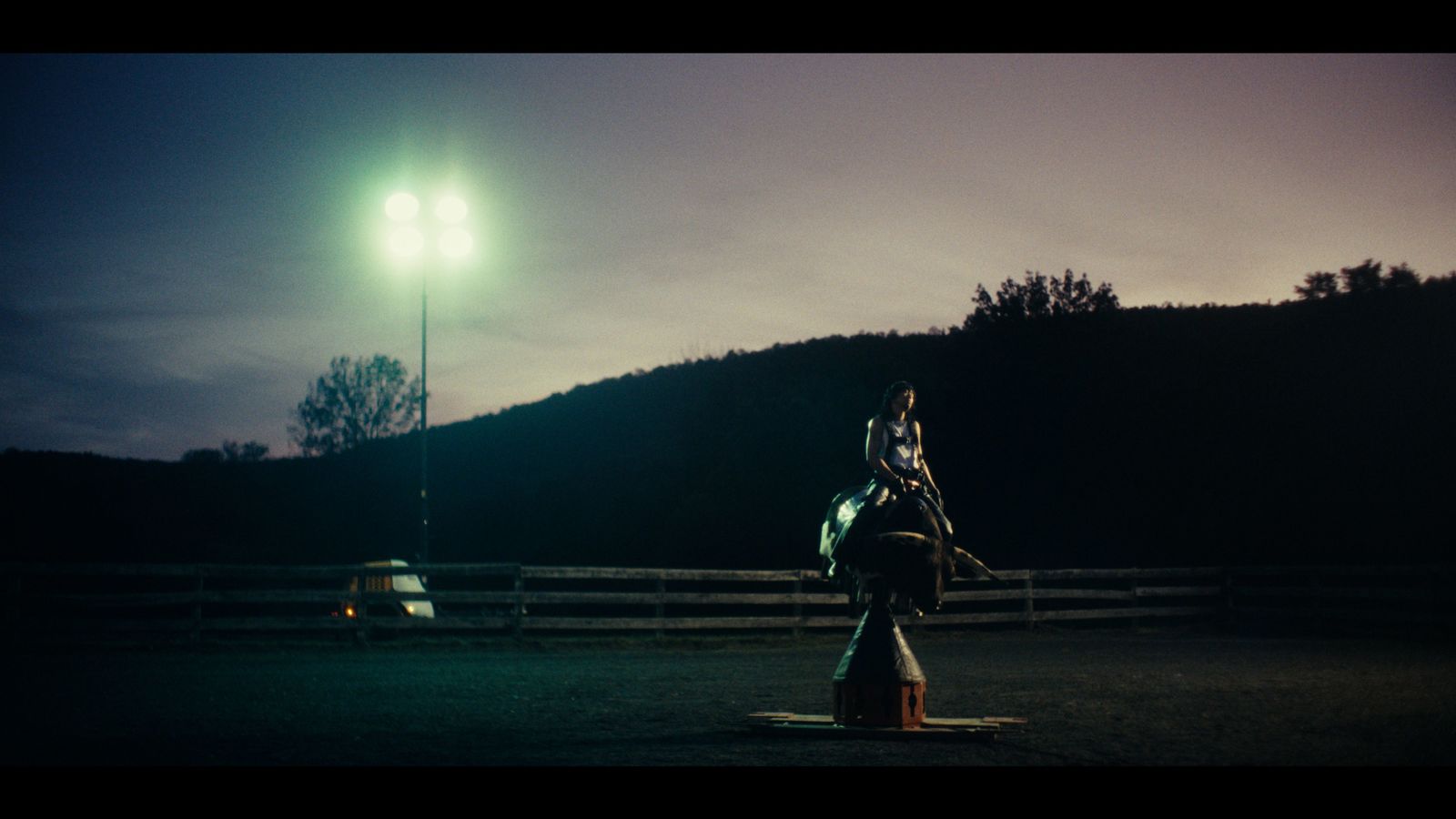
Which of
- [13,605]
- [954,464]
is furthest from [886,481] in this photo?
[954,464]

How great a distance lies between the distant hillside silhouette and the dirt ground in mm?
15025

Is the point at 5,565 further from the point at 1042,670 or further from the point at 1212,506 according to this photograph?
the point at 1212,506

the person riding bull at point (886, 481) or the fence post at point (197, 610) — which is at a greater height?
the person riding bull at point (886, 481)

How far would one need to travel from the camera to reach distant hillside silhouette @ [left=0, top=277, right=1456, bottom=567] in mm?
30391

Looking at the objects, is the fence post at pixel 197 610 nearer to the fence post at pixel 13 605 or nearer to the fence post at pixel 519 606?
the fence post at pixel 13 605

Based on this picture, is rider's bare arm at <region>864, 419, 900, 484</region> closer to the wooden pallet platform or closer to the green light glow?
the wooden pallet platform

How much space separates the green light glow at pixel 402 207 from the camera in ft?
66.3

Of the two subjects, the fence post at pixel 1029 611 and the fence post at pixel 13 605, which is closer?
the fence post at pixel 13 605

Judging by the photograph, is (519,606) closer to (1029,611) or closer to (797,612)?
(797,612)

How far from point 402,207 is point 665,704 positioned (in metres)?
13.8

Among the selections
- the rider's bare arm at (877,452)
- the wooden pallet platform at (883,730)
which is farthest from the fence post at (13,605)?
the rider's bare arm at (877,452)

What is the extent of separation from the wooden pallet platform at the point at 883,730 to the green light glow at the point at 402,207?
14968 millimetres

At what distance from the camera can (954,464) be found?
34.6 m

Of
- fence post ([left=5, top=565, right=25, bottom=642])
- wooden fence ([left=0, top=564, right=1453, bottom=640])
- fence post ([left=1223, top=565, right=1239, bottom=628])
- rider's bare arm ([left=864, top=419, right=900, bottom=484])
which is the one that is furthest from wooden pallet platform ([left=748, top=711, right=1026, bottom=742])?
fence post ([left=1223, top=565, right=1239, bottom=628])
